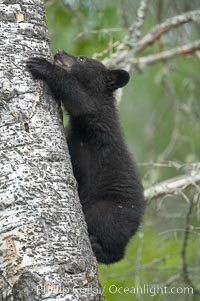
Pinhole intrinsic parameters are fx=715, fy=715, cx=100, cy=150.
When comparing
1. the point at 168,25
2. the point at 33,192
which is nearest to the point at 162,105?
the point at 168,25

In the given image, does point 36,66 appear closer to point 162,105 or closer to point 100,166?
point 100,166

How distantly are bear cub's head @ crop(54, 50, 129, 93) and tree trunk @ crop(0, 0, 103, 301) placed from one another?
3.90 ft

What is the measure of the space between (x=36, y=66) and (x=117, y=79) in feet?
5.26

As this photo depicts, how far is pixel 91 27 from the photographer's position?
22.3 ft

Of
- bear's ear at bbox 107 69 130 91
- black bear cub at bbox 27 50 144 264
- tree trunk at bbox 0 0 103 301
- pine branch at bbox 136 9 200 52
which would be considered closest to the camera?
tree trunk at bbox 0 0 103 301

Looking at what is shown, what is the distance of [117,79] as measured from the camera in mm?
5059

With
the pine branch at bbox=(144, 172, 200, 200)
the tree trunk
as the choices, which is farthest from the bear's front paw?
the pine branch at bbox=(144, 172, 200, 200)

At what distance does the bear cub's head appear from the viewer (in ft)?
15.7

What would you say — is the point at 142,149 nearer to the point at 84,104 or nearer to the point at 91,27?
the point at 91,27

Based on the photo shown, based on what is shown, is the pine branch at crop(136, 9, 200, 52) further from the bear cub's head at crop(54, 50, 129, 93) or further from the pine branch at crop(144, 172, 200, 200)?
the pine branch at crop(144, 172, 200, 200)

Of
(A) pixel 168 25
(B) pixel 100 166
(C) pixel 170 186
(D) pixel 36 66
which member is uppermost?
(A) pixel 168 25

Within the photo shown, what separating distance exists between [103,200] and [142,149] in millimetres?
4733

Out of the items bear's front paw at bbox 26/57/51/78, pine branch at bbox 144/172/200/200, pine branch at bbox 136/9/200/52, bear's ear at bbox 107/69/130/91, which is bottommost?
pine branch at bbox 144/172/200/200

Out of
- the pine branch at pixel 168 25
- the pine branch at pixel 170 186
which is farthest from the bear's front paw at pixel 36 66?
the pine branch at pixel 168 25
